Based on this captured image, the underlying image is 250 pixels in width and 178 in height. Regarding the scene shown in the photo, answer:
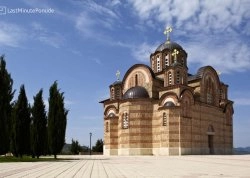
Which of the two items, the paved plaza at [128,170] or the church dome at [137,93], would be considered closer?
the paved plaza at [128,170]

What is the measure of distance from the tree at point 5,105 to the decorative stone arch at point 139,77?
1963 centimetres

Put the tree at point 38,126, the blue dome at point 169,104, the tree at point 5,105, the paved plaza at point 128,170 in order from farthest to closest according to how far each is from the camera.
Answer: the blue dome at point 169,104
the tree at point 38,126
the tree at point 5,105
the paved plaza at point 128,170

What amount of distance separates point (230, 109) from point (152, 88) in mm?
12316

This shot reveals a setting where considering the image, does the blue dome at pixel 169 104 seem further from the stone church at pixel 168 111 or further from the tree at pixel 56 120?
the tree at pixel 56 120

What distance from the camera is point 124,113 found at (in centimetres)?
4028

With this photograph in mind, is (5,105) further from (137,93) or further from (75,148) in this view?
(75,148)

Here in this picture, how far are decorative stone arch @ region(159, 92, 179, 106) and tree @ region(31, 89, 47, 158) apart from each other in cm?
1421

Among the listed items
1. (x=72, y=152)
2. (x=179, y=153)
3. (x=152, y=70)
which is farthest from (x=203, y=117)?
(x=72, y=152)

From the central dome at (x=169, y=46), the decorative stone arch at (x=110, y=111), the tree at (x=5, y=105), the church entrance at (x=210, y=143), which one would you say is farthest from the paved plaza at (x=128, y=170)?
the central dome at (x=169, y=46)

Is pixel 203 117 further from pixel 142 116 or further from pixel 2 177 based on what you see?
pixel 2 177

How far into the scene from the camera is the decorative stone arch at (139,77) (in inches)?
1662

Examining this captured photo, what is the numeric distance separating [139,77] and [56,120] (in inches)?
670

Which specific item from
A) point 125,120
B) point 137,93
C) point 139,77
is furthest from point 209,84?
point 125,120

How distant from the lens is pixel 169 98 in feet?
125
